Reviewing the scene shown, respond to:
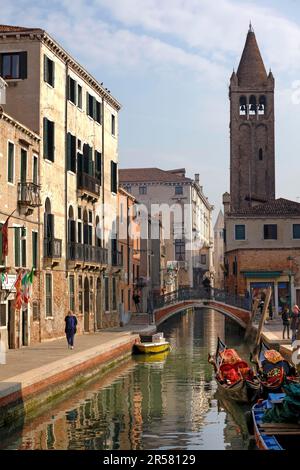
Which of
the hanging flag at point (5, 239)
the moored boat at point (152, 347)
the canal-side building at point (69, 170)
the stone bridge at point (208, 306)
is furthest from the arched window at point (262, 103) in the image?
the hanging flag at point (5, 239)

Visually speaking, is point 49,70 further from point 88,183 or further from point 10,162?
point 88,183

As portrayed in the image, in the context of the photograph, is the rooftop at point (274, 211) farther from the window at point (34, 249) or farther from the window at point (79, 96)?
the window at point (34, 249)

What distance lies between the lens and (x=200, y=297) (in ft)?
156

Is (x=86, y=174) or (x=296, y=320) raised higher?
(x=86, y=174)

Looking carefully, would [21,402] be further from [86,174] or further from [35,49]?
[86,174]

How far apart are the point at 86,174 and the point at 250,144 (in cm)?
3964

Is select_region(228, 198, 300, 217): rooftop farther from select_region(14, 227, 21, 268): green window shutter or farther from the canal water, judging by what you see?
select_region(14, 227, 21, 268): green window shutter

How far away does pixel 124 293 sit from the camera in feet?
154

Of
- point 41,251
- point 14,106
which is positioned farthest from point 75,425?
point 14,106

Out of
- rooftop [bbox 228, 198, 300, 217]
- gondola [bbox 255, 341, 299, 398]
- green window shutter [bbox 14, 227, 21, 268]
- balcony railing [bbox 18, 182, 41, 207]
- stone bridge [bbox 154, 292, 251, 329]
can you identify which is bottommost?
gondola [bbox 255, 341, 299, 398]

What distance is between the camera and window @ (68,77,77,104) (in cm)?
3391

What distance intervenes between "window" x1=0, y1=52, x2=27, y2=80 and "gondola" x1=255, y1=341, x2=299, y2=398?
15.5m

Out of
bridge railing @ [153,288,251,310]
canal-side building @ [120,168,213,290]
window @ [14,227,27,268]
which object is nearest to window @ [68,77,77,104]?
window @ [14,227,27,268]

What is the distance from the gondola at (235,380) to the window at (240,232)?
29.4 m
